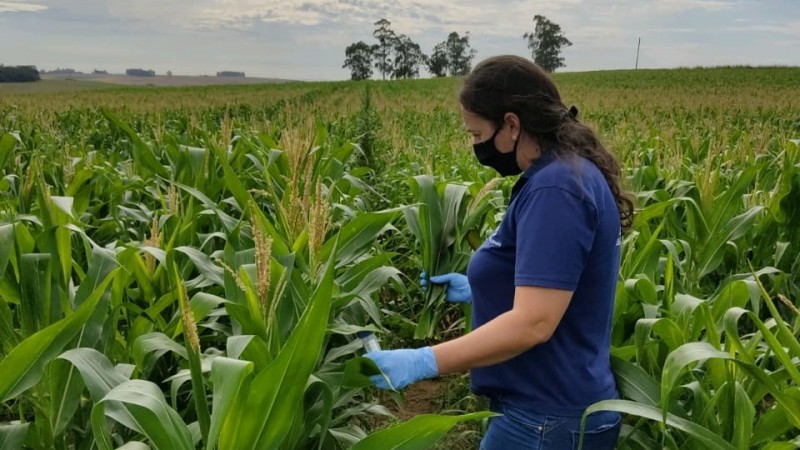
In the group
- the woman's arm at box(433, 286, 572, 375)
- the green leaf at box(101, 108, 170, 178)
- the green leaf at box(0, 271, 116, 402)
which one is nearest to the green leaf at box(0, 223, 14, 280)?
the green leaf at box(0, 271, 116, 402)

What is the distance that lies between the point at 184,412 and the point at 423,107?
17.5 meters

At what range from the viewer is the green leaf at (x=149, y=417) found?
125 centimetres

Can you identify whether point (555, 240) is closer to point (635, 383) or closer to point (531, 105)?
point (531, 105)

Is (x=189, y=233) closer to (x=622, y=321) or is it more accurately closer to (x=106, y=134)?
(x=622, y=321)

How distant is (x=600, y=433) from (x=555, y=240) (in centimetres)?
68

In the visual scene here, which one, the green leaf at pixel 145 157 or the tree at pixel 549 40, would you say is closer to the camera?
the green leaf at pixel 145 157

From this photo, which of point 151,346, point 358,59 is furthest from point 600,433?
point 358,59

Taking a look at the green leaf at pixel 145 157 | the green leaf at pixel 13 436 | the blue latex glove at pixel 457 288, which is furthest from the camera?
the green leaf at pixel 145 157

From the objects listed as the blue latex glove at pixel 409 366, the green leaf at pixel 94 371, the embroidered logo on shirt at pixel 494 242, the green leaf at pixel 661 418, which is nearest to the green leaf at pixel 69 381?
the green leaf at pixel 94 371

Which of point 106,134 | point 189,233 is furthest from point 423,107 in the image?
point 189,233

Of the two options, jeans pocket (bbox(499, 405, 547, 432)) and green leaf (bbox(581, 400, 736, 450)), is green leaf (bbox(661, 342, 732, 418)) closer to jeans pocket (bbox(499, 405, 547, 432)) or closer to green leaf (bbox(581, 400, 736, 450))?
green leaf (bbox(581, 400, 736, 450))

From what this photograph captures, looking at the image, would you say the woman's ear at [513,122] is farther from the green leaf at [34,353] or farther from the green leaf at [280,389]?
the green leaf at [34,353]

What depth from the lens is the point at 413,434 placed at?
1.39 metres

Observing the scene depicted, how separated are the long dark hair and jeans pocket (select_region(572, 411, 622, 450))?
2.25 ft
